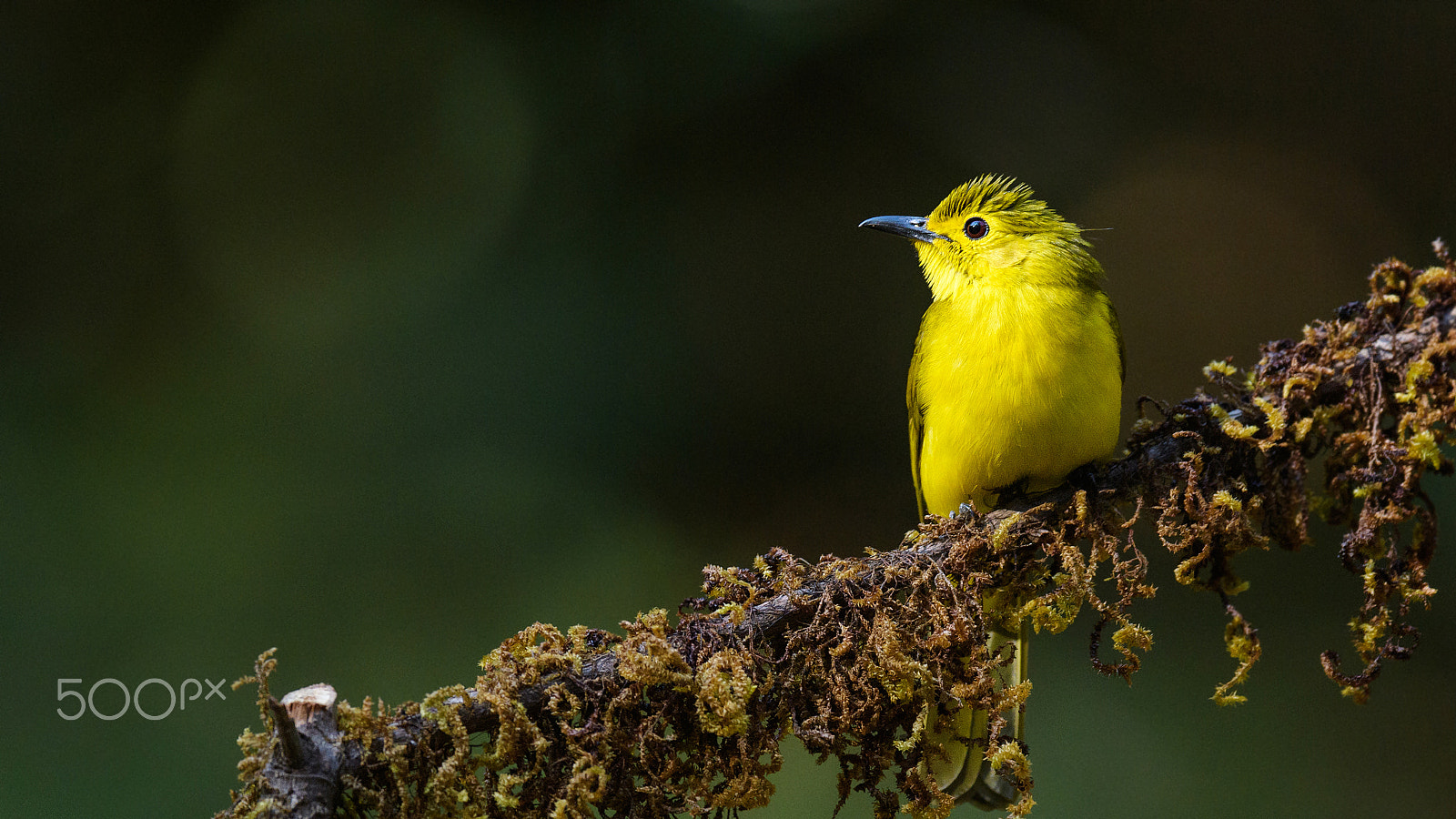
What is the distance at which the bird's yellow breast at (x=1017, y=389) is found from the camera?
6.32 feet

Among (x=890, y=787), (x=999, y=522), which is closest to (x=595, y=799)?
(x=890, y=787)

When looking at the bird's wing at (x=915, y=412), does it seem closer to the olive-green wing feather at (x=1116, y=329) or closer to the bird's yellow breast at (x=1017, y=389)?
the bird's yellow breast at (x=1017, y=389)

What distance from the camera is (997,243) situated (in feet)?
7.36

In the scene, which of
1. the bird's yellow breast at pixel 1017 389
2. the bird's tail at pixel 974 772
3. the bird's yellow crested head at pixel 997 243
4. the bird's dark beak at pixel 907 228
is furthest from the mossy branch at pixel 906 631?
the bird's dark beak at pixel 907 228

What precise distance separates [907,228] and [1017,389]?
24.1 inches

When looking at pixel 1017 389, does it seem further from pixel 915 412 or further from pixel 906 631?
pixel 906 631

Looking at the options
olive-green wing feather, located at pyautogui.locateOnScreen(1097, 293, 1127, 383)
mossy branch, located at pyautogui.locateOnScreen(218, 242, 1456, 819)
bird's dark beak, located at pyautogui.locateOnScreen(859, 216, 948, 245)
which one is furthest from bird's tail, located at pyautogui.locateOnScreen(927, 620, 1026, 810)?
bird's dark beak, located at pyautogui.locateOnScreen(859, 216, 948, 245)

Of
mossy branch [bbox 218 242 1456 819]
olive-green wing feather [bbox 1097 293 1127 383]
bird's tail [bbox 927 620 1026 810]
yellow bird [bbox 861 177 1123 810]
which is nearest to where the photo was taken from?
mossy branch [bbox 218 242 1456 819]

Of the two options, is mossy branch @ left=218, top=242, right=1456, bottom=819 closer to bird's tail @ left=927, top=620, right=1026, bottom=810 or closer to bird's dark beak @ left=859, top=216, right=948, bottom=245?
bird's tail @ left=927, top=620, right=1026, bottom=810

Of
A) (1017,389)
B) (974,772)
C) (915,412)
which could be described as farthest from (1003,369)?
(974,772)

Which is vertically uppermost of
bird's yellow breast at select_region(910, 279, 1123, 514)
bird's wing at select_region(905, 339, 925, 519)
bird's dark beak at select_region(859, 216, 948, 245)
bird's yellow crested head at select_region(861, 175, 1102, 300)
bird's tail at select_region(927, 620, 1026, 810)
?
bird's dark beak at select_region(859, 216, 948, 245)

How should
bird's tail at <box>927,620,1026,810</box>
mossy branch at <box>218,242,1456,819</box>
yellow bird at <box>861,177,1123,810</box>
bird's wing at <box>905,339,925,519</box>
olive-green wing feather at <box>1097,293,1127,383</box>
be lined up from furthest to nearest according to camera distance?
bird's wing at <box>905,339,925,519</box> < olive-green wing feather at <box>1097,293,1127,383</box> < yellow bird at <box>861,177,1123,810</box> < bird's tail at <box>927,620,1026,810</box> < mossy branch at <box>218,242,1456,819</box>

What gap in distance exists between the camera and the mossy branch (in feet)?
4.24

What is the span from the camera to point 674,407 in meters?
3.70
